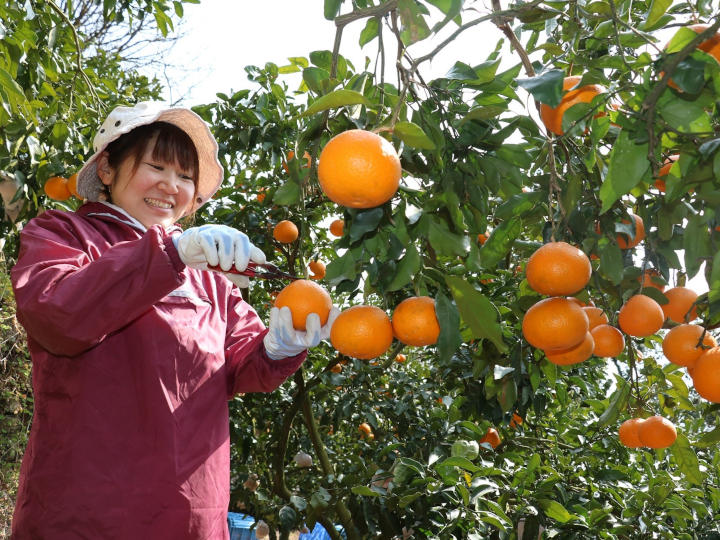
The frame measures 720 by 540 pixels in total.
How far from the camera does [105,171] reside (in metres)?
1.69

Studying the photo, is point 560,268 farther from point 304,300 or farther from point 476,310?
point 304,300

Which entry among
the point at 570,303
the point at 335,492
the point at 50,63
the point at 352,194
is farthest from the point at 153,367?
the point at 50,63

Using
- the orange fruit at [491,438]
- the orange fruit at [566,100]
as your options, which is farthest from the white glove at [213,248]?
the orange fruit at [491,438]

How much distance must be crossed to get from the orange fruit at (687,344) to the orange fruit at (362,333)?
0.57m

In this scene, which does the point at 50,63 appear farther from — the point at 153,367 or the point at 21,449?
the point at 21,449

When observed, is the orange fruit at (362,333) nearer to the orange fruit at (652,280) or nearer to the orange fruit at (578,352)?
the orange fruit at (578,352)

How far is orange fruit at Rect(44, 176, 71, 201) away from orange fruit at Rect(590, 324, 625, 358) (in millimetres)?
1920

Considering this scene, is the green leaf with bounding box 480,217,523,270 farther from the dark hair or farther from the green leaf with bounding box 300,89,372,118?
the dark hair

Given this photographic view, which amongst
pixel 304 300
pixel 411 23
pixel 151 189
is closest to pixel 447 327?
pixel 304 300

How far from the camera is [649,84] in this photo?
2.86 feet

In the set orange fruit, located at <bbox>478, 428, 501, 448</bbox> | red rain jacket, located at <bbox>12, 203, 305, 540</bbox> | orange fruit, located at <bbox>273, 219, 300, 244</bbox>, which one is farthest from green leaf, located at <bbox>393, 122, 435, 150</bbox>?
orange fruit, located at <bbox>478, 428, 501, 448</bbox>

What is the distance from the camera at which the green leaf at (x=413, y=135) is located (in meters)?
0.87

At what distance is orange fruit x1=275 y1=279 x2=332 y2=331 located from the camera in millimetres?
1255

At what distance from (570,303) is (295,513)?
175cm
